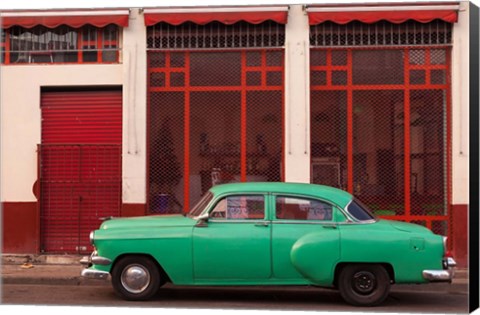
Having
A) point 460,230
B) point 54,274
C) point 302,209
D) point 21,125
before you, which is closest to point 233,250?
point 302,209

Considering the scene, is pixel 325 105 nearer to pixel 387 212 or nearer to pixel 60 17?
pixel 387 212

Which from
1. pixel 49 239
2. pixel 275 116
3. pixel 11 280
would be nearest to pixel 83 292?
pixel 11 280

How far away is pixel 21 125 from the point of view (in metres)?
13.6

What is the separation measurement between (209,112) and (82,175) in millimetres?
2534

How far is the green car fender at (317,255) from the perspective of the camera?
374 inches

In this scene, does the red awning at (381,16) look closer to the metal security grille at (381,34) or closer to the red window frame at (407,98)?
the metal security grille at (381,34)

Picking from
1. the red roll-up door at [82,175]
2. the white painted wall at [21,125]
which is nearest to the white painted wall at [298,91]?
the red roll-up door at [82,175]

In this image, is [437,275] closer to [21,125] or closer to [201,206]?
[201,206]

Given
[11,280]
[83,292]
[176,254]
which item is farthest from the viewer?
[11,280]

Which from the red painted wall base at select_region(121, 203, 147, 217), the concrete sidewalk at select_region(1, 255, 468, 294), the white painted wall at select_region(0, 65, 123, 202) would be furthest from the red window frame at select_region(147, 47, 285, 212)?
the concrete sidewalk at select_region(1, 255, 468, 294)

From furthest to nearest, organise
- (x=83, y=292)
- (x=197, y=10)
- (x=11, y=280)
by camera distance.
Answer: (x=197, y=10)
(x=11, y=280)
(x=83, y=292)

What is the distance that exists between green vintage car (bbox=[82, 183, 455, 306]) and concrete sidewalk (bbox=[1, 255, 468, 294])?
192 cm

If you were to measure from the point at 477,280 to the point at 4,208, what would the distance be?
8.19 metres

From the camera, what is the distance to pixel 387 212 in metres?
13.2
